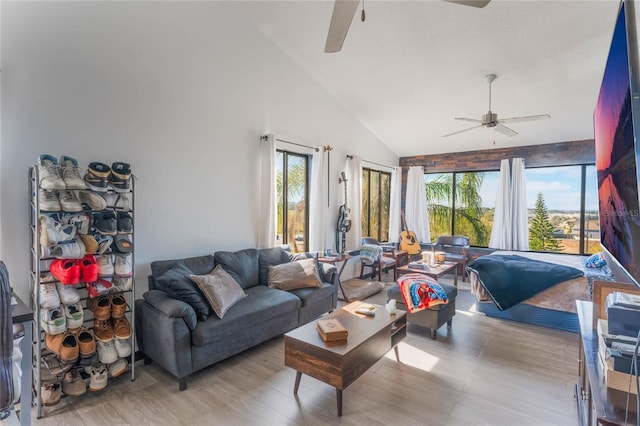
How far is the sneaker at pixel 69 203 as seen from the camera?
2.12 m

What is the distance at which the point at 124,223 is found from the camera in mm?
2420

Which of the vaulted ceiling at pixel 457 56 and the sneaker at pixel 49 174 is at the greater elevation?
the vaulted ceiling at pixel 457 56

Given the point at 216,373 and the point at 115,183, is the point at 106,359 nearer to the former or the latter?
the point at 216,373

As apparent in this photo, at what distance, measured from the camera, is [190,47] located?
3.23 meters

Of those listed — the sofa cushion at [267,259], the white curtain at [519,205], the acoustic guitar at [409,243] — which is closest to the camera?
the sofa cushion at [267,259]

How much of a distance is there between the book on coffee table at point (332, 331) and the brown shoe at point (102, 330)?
153cm

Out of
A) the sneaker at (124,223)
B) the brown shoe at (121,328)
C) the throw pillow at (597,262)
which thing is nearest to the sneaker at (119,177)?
the sneaker at (124,223)

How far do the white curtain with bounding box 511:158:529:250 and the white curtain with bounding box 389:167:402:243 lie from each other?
6.86 feet

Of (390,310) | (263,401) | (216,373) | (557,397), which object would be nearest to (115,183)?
(216,373)

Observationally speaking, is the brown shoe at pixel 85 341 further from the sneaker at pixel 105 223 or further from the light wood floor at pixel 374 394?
the sneaker at pixel 105 223

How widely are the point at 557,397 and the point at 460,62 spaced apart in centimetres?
335

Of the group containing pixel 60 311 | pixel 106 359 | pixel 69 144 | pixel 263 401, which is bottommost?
pixel 263 401

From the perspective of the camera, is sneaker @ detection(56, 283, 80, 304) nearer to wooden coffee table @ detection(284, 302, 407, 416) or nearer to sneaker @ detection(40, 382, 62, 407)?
sneaker @ detection(40, 382, 62, 407)

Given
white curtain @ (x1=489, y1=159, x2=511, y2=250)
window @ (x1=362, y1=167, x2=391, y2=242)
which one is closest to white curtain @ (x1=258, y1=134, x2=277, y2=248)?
window @ (x1=362, y1=167, x2=391, y2=242)
